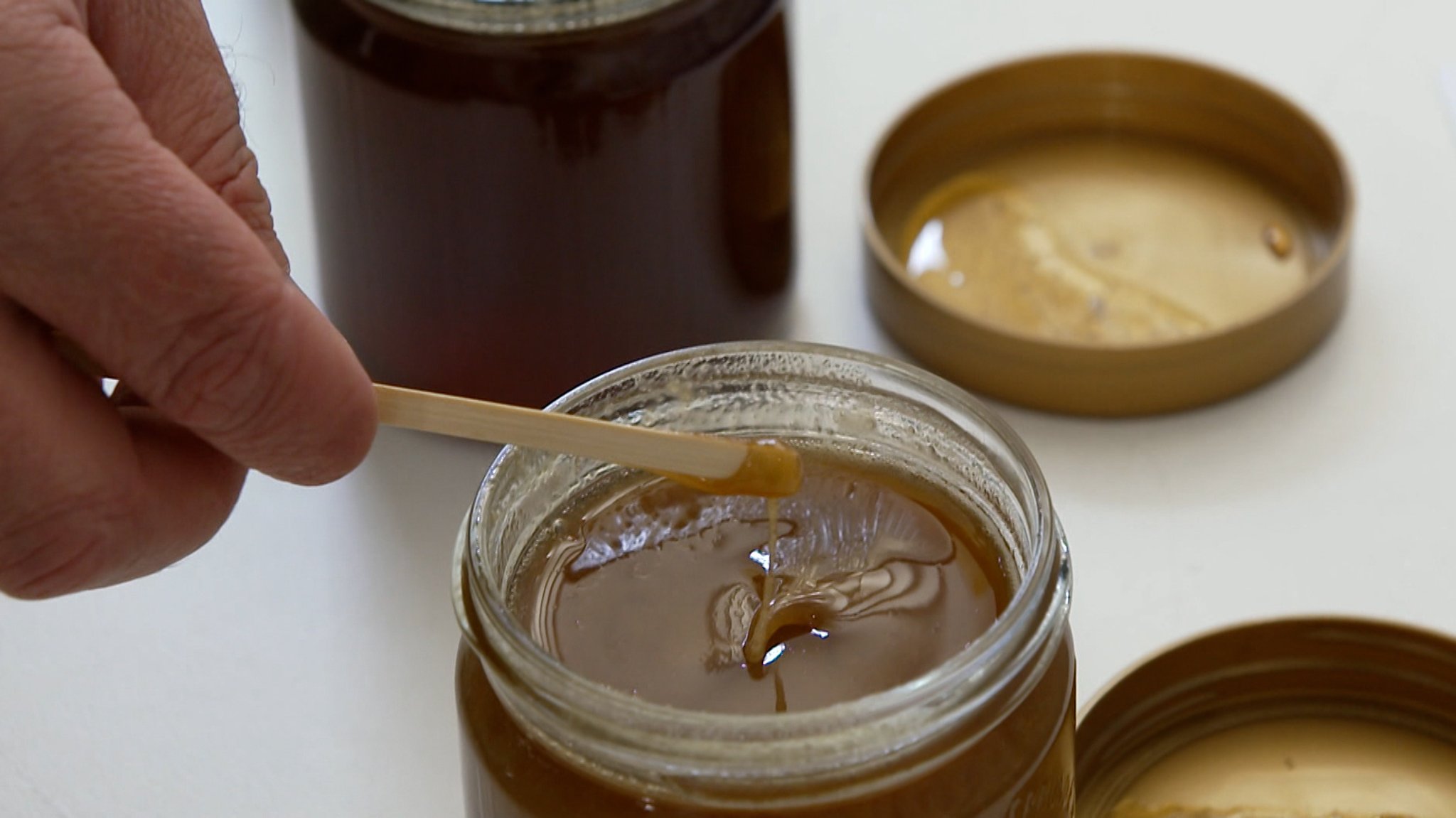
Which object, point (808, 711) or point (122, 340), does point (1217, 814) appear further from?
point (122, 340)

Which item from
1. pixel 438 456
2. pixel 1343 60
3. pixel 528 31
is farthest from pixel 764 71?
pixel 1343 60

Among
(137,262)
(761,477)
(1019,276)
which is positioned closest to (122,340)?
(137,262)

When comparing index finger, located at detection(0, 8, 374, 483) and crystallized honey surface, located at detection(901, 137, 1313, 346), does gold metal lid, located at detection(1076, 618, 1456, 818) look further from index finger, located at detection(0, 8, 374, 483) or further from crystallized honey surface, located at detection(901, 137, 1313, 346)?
index finger, located at detection(0, 8, 374, 483)

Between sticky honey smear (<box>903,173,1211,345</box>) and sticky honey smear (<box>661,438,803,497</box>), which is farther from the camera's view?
sticky honey smear (<box>903,173,1211,345</box>)

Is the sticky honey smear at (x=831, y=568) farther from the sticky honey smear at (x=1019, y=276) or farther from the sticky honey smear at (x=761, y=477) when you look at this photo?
the sticky honey smear at (x=1019, y=276)

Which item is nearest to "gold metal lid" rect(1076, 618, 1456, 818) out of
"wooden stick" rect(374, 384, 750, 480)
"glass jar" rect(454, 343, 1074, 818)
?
"glass jar" rect(454, 343, 1074, 818)

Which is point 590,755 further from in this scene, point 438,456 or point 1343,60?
point 1343,60

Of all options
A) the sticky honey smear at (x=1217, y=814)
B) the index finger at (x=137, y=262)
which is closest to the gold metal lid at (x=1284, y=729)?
the sticky honey smear at (x=1217, y=814)
